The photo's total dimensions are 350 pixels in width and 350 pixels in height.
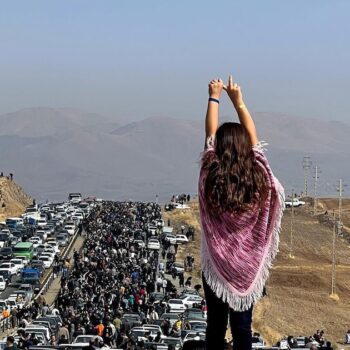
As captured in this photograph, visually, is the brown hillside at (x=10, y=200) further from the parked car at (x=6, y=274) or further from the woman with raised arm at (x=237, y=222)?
the woman with raised arm at (x=237, y=222)

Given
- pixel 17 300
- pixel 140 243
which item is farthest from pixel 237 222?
pixel 140 243

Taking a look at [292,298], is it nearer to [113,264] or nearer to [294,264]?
[113,264]

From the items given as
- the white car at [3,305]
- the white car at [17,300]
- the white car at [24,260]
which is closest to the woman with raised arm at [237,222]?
the white car at [3,305]

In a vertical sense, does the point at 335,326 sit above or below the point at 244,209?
below

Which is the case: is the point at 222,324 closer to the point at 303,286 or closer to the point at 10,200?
the point at 303,286

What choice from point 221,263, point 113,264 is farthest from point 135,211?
point 221,263

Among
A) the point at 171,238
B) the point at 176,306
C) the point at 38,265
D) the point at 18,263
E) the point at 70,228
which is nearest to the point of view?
the point at 176,306
